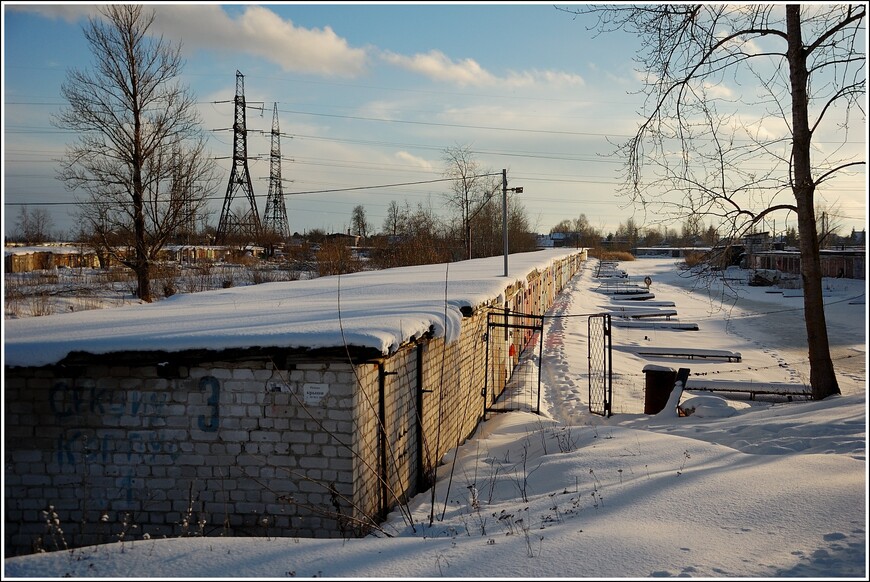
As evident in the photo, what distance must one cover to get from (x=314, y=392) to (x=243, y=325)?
1.42m

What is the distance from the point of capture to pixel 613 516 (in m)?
4.90

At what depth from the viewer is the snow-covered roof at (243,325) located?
6.01 meters

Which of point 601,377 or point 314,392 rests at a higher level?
point 314,392

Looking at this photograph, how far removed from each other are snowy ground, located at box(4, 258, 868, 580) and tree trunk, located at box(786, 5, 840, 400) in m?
1.08

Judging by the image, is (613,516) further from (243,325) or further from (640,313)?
(640,313)

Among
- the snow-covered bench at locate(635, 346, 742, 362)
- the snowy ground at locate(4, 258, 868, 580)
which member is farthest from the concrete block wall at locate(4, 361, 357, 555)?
the snow-covered bench at locate(635, 346, 742, 362)

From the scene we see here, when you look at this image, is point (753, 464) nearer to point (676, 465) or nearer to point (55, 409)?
point (676, 465)

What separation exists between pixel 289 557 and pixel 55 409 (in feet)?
11.3

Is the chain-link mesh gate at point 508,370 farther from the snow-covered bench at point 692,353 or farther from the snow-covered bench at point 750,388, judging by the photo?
the snow-covered bench at point 692,353

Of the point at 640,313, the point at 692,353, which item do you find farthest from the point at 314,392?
the point at 640,313

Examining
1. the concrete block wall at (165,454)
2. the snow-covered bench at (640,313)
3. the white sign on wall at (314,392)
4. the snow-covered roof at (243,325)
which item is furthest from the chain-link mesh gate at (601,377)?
the snow-covered bench at (640,313)

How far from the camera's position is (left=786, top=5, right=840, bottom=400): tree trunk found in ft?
32.2

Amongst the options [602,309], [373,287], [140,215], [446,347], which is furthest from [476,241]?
[446,347]

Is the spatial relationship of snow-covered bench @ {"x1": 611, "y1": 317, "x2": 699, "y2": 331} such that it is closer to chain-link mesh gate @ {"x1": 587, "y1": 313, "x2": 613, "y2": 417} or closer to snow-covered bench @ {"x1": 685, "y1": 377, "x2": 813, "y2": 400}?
chain-link mesh gate @ {"x1": 587, "y1": 313, "x2": 613, "y2": 417}
